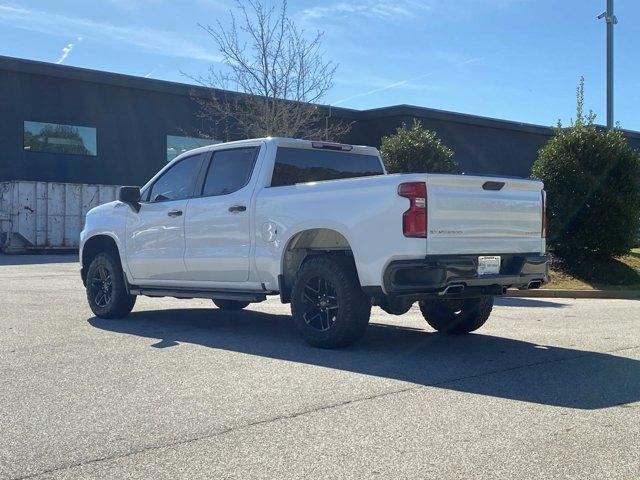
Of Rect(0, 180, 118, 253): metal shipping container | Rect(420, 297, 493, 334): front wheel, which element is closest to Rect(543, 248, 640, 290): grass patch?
Rect(420, 297, 493, 334): front wheel

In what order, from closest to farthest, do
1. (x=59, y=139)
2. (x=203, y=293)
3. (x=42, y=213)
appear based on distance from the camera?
(x=203, y=293) < (x=42, y=213) < (x=59, y=139)

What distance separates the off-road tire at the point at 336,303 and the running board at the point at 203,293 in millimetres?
699

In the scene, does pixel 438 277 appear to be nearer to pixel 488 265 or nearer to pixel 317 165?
pixel 488 265

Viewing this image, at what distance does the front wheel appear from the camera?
8.29m

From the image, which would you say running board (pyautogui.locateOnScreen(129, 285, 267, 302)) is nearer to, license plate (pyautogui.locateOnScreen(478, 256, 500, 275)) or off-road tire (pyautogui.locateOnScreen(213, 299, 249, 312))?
off-road tire (pyautogui.locateOnScreen(213, 299, 249, 312))

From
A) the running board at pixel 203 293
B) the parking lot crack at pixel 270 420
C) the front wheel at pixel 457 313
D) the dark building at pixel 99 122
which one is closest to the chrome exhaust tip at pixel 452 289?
the parking lot crack at pixel 270 420

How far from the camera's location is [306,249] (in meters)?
7.87

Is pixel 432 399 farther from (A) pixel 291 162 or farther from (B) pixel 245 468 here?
(A) pixel 291 162

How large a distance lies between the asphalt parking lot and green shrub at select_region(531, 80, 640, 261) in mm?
7200

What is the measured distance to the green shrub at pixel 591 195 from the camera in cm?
1602

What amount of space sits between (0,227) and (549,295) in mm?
21469

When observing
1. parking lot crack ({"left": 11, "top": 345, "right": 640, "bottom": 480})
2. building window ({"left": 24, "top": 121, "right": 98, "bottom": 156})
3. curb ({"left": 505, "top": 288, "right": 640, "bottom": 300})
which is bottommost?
curb ({"left": 505, "top": 288, "right": 640, "bottom": 300})

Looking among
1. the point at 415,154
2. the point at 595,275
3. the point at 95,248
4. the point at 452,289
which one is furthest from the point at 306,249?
the point at 595,275

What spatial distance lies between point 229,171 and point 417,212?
279 centimetres
